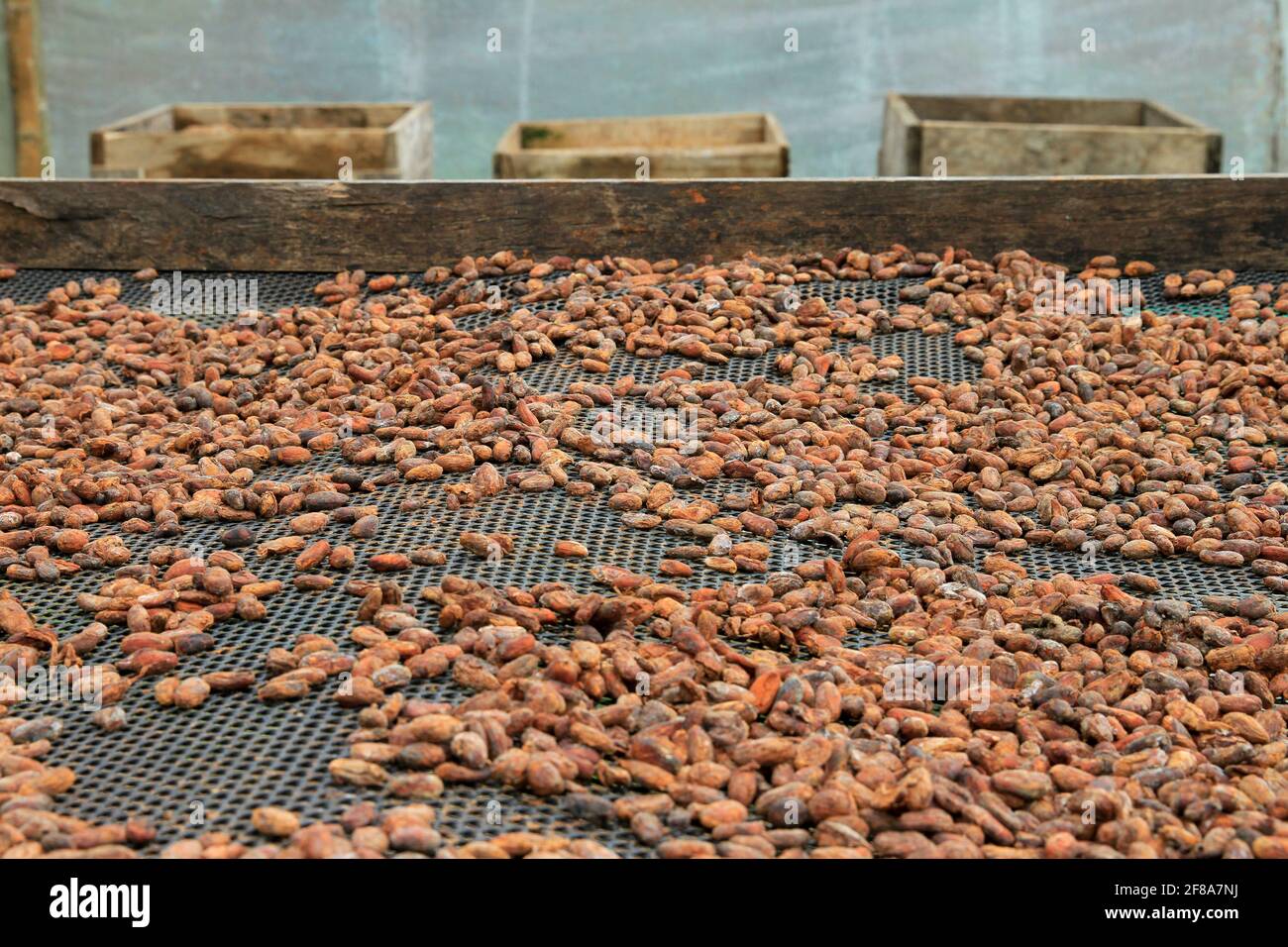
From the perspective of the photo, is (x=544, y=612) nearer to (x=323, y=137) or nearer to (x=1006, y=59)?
(x=323, y=137)

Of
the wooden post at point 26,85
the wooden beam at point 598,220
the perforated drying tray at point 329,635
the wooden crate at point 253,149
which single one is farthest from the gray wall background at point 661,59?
the perforated drying tray at point 329,635

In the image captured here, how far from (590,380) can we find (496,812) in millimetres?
1139

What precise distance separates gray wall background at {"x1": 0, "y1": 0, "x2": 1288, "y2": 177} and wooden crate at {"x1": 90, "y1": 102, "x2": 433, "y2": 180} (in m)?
0.93

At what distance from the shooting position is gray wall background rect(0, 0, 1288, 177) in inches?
193

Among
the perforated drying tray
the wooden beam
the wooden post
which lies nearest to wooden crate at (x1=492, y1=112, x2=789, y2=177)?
the wooden beam

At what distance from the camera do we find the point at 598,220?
2812 mm

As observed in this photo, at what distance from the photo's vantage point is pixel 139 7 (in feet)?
16.1

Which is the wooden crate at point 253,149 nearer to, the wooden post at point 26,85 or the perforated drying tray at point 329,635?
the wooden post at point 26,85

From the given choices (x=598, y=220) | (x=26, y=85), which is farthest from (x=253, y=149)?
(x=26, y=85)

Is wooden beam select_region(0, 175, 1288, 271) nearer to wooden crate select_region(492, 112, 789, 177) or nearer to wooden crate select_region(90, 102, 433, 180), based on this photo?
wooden crate select_region(492, 112, 789, 177)

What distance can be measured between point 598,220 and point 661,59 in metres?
2.39

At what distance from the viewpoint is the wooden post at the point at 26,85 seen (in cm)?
480

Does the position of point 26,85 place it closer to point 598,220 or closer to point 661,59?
point 661,59
